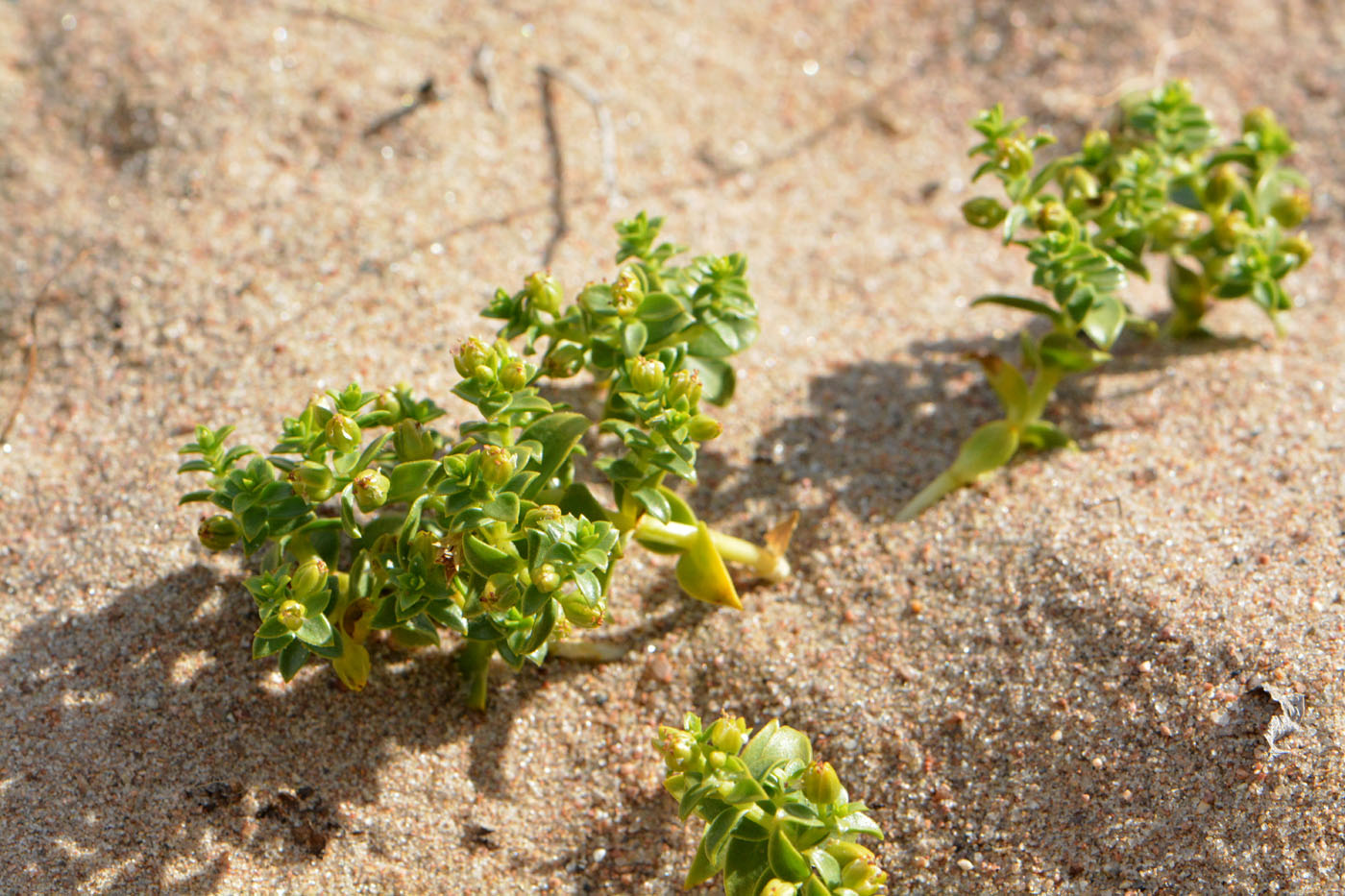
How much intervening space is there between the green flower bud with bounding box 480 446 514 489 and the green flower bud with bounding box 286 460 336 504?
0.32 m

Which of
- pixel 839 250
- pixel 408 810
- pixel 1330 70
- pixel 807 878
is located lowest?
pixel 408 810

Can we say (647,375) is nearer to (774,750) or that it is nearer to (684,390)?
(684,390)

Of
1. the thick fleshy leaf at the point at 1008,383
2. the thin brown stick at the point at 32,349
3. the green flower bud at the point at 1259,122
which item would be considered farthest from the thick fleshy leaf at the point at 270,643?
the green flower bud at the point at 1259,122

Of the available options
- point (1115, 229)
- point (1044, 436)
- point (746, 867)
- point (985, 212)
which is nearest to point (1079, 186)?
point (1115, 229)

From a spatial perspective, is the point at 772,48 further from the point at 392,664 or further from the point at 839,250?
the point at 392,664

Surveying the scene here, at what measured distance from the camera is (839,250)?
3.69 metres

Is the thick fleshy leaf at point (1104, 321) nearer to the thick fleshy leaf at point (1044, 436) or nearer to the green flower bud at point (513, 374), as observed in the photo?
the thick fleshy leaf at point (1044, 436)

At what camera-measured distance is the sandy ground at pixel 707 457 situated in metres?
2.33

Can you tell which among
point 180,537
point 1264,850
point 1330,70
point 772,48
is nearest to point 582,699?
point 180,537

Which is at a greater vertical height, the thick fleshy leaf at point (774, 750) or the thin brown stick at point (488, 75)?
the thin brown stick at point (488, 75)

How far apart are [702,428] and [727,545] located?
393 mm

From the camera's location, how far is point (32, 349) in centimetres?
314

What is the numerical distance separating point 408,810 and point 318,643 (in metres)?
0.49

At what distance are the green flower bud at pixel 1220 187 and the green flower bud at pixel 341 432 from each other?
2.26 m
